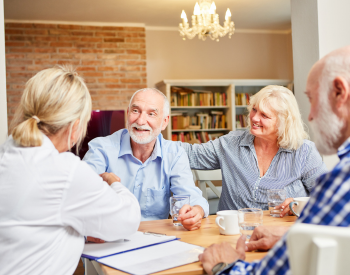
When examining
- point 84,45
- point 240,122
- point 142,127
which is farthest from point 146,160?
point 240,122

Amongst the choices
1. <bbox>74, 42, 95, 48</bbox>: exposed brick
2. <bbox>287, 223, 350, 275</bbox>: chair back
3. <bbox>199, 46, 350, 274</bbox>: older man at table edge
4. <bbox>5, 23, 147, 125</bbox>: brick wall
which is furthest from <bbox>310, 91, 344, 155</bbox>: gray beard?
<bbox>74, 42, 95, 48</bbox>: exposed brick

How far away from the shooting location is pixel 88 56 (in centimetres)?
552

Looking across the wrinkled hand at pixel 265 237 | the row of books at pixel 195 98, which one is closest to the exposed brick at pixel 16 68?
the row of books at pixel 195 98

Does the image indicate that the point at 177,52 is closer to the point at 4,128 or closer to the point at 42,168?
the point at 4,128

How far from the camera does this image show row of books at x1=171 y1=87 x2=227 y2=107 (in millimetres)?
5863

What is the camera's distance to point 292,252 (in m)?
0.67

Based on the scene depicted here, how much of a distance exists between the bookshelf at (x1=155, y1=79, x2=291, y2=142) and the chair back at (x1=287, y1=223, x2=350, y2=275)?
200 inches

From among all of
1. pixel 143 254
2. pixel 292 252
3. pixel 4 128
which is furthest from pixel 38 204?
pixel 4 128

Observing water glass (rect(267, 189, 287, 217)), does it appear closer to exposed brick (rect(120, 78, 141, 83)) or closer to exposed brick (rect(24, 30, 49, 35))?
exposed brick (rect(120, 78, 141, 83))

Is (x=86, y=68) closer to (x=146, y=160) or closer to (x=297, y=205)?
(x=146, y=160)

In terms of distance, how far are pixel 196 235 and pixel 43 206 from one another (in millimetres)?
608

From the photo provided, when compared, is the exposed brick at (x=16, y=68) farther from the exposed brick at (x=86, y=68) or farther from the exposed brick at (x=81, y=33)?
the exposed brick at (x=81, y=33)

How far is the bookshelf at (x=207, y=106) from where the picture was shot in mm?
5868

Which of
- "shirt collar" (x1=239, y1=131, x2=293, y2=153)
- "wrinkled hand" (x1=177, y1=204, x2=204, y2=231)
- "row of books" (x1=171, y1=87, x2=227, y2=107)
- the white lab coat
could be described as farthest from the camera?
"row of books" (x1=171, y1=87, x2=227, y2=107)
